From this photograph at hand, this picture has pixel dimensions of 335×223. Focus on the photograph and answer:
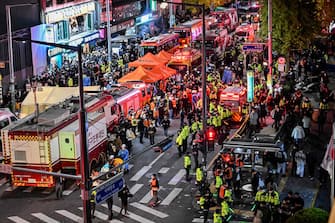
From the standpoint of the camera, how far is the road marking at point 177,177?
30.7 meters

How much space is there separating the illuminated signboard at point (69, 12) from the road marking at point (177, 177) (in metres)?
31.0

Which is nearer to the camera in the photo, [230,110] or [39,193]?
[39,193]

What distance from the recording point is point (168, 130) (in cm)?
3956

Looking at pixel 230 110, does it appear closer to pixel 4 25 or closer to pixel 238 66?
pixel 238 66

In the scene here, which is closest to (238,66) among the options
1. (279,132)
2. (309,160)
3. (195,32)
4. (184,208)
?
(195,32)

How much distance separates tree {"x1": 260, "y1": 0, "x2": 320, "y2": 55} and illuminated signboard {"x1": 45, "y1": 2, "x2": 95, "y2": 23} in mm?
17930

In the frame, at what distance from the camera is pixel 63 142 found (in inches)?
1172

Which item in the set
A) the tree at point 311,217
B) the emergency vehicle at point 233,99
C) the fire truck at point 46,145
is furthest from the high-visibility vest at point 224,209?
the emergency vehicle at point 233,99

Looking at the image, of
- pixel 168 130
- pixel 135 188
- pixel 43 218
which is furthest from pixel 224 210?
pixel 168 130

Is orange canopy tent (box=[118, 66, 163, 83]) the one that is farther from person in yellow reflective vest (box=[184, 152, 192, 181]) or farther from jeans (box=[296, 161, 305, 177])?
jeans (box=[296, 161, 305, 177])

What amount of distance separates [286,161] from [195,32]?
122ft

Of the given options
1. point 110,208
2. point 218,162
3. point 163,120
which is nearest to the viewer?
point 110,208

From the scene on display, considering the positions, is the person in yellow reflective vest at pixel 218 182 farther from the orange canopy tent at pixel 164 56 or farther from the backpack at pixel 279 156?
the orange canopy tent at pixel 164 56

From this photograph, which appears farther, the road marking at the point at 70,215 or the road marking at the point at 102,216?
the road marking at the point at 70,215
